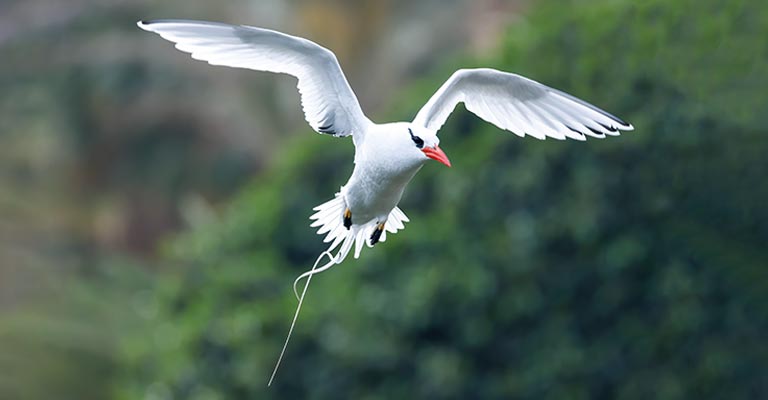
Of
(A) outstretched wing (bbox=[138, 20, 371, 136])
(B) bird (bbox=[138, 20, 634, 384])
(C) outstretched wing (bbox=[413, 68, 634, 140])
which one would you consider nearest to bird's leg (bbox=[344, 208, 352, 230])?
(B) bird (bbox=[138, 20, 634, 384])

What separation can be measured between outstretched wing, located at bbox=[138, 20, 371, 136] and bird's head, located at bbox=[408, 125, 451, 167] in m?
0.49

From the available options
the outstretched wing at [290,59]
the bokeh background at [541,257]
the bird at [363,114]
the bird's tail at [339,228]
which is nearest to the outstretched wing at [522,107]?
the bird at [363,114]

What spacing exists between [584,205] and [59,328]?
7.09 m

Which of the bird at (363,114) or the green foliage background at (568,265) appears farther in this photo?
the green foliage background at (568,265)

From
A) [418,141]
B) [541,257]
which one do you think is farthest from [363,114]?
[541,257]

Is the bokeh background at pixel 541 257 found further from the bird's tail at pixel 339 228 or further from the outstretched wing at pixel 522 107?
the bird's tail at pixel 339 228

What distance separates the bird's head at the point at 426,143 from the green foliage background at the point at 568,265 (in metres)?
5.29

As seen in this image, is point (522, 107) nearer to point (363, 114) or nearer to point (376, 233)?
point (363, 114)

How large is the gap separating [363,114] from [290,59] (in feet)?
1.22

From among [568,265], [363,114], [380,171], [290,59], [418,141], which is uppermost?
[290,59]

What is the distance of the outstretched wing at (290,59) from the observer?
6188mm

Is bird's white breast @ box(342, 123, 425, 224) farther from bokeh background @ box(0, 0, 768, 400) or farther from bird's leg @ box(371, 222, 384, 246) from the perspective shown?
bokeh background @ box(0, 0, 768, 400)

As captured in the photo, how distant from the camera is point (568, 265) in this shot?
1193 centimetres

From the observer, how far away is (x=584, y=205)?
11.7 m
